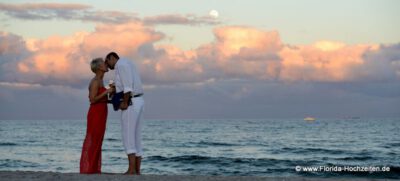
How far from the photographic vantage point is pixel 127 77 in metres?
8.43

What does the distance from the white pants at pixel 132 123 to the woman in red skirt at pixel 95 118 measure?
1.63 ft

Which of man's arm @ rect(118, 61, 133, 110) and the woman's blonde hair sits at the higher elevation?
the woman's blonde hair

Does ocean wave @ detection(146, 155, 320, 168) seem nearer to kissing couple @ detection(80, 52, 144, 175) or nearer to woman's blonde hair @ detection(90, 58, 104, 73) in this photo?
kissing couple @ detection(80, 52, 144, 175)

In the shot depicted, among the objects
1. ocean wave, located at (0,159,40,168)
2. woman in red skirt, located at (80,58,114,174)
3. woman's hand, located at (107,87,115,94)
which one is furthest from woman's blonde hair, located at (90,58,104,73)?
ocean wave, located at (0,159,40,168)

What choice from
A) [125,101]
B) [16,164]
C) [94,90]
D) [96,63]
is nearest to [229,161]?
[16,164]

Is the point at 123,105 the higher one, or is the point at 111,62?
the point at 111,62

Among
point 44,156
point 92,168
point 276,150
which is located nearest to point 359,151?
point 276,150

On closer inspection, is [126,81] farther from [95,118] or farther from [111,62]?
[95,118]

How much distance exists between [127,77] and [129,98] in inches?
11.8

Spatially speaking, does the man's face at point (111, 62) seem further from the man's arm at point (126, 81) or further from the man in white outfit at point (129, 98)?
the man's arm at point (126, 81)

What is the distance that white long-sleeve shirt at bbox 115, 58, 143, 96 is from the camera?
27.6 feet

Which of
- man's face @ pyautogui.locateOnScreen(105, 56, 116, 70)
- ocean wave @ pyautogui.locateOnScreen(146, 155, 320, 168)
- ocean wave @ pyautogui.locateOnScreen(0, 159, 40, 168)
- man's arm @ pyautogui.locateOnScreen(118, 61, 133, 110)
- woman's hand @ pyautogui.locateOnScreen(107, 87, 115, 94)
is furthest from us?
ocean wave @ pyautogui.locateOnScreen(146, 155, 320, 168)

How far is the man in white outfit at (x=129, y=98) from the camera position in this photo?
844 cm

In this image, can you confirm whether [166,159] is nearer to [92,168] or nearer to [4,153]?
[4,153]
